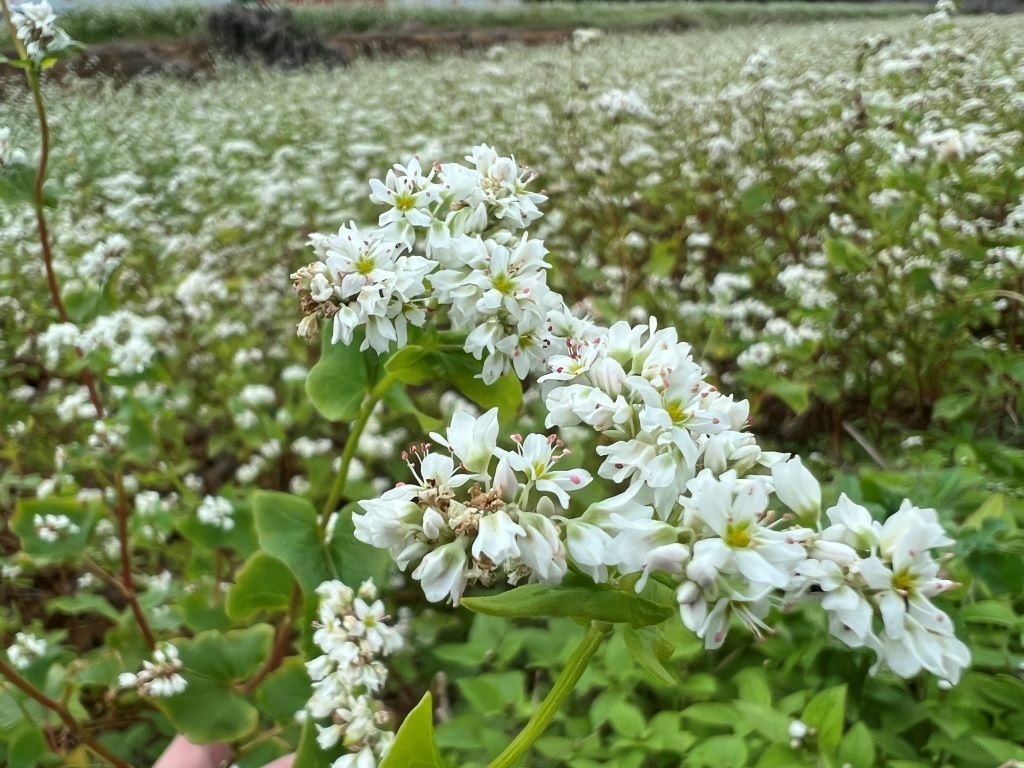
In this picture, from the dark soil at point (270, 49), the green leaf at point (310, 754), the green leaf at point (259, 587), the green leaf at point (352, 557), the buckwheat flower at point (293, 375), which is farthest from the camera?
the dark soil at point (270, 49)

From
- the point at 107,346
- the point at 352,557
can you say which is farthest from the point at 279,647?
the point at 107,346

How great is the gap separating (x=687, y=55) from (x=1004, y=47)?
307cm

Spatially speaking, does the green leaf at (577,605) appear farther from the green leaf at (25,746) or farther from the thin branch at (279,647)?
the green leaf at (25,746)

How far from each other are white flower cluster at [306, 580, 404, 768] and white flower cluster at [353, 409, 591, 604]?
1.19 feet

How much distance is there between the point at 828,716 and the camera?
90 cm

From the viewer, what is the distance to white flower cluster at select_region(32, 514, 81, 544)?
1330mm

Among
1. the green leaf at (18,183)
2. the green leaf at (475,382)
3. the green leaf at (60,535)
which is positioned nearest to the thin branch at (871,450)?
the green leaf at (475,382)

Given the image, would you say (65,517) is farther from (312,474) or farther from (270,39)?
(270,39)

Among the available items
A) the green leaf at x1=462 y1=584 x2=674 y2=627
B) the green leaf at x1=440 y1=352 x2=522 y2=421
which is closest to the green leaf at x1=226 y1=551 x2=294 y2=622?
the green leaf at x1=440 y1=352 x2=522 y2=421

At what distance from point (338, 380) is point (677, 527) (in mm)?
562

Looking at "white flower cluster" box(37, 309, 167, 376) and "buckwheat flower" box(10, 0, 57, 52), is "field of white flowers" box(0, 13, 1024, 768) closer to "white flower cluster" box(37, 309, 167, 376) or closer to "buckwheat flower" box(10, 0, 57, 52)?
"white flower cluster" box(37, 309, 167, 376)

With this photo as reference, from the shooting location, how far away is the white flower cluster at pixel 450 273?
2.36ft

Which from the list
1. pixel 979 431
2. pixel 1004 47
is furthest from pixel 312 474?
pixel 1004 47

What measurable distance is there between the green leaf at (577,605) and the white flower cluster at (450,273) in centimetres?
24
